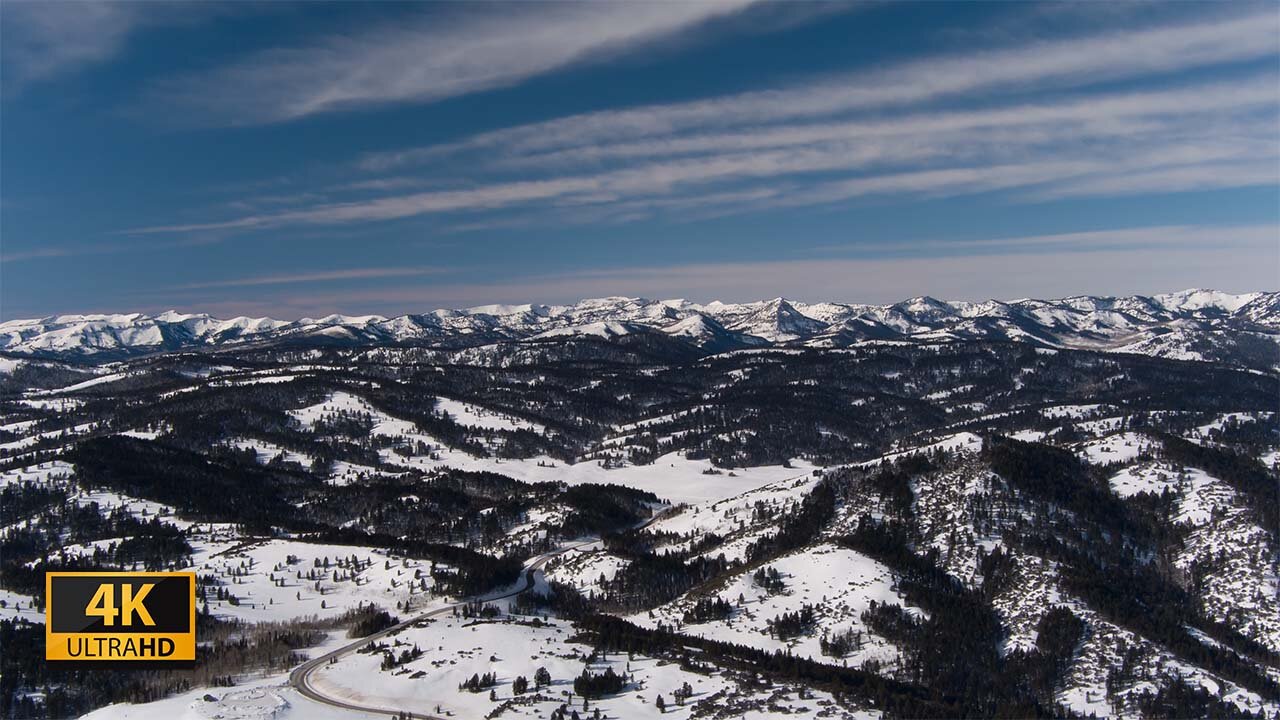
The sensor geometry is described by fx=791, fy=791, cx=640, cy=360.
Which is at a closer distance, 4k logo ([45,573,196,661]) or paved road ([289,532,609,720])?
4k logo ([45,573,196,661])

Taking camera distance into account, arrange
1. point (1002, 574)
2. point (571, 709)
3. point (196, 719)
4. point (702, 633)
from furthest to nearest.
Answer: point (1002, 574) → point (702, 633) → point (571, 709) → point (196, 719)

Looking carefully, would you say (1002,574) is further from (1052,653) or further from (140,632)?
(140,632)

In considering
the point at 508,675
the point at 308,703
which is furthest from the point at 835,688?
the point at 308,703

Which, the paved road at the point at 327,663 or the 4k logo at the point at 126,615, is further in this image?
the paved road at the point at 327,663

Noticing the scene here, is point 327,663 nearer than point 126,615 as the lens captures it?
No

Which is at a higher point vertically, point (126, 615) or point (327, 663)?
point (126, 615)

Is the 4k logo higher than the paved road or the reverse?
higher

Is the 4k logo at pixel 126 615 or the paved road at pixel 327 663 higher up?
the 4k logo at pixel 126 615

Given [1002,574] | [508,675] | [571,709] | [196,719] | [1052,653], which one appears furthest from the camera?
[1002,574]
